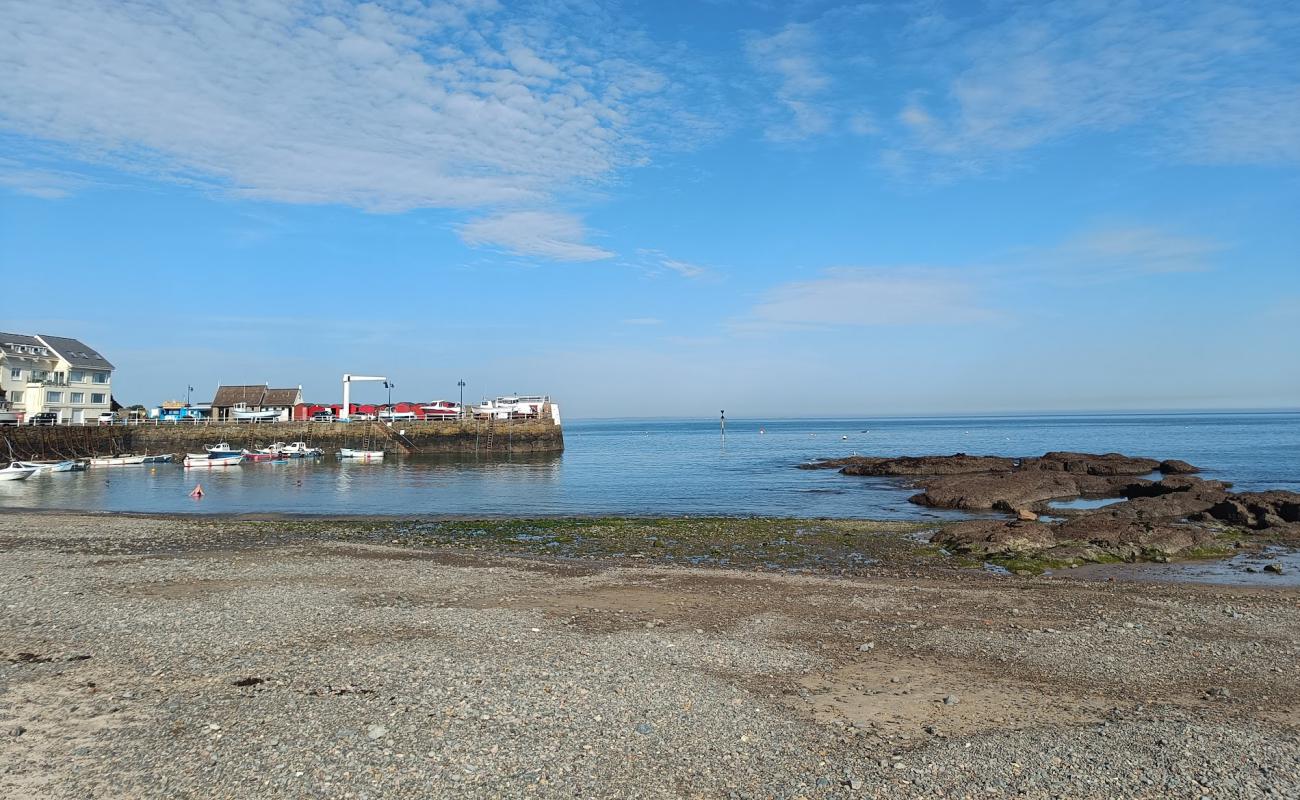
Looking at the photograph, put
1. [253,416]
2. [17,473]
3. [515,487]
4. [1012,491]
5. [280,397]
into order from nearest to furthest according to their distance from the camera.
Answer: [1012,491] → [515,487] → [17,473] → [253,416] → [280,397]

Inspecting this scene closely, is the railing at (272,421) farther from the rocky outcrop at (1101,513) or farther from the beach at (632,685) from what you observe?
the beach at (632,685)

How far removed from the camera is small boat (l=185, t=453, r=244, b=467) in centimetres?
6595

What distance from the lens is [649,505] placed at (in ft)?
129

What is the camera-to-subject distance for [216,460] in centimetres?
6744

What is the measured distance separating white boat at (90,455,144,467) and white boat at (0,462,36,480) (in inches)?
401

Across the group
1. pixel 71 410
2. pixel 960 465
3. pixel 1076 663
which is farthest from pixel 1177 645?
pixel 71 410

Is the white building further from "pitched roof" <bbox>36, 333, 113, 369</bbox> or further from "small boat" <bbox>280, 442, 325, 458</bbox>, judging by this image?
"small boat" <bbox>280, 442, 325, 458</bbox>

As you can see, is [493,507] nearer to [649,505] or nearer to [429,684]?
[649,505]

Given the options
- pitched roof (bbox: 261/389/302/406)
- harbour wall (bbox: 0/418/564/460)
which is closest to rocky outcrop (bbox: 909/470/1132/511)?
harbour wall (bbox: 0/418/564/460)

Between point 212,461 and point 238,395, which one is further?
point 238,395

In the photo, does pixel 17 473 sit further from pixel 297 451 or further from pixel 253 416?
pixel 253 416

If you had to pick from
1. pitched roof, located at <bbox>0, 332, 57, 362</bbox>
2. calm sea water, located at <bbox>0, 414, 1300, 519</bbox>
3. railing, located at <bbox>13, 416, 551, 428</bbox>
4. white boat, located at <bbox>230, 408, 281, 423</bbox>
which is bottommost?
calm sea water, located at <bbox>0, 414, 1300, 519</bbox>

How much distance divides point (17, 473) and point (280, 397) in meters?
38.8

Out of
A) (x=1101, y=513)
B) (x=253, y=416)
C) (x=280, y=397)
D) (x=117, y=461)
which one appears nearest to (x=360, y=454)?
(x=117, y=461)
